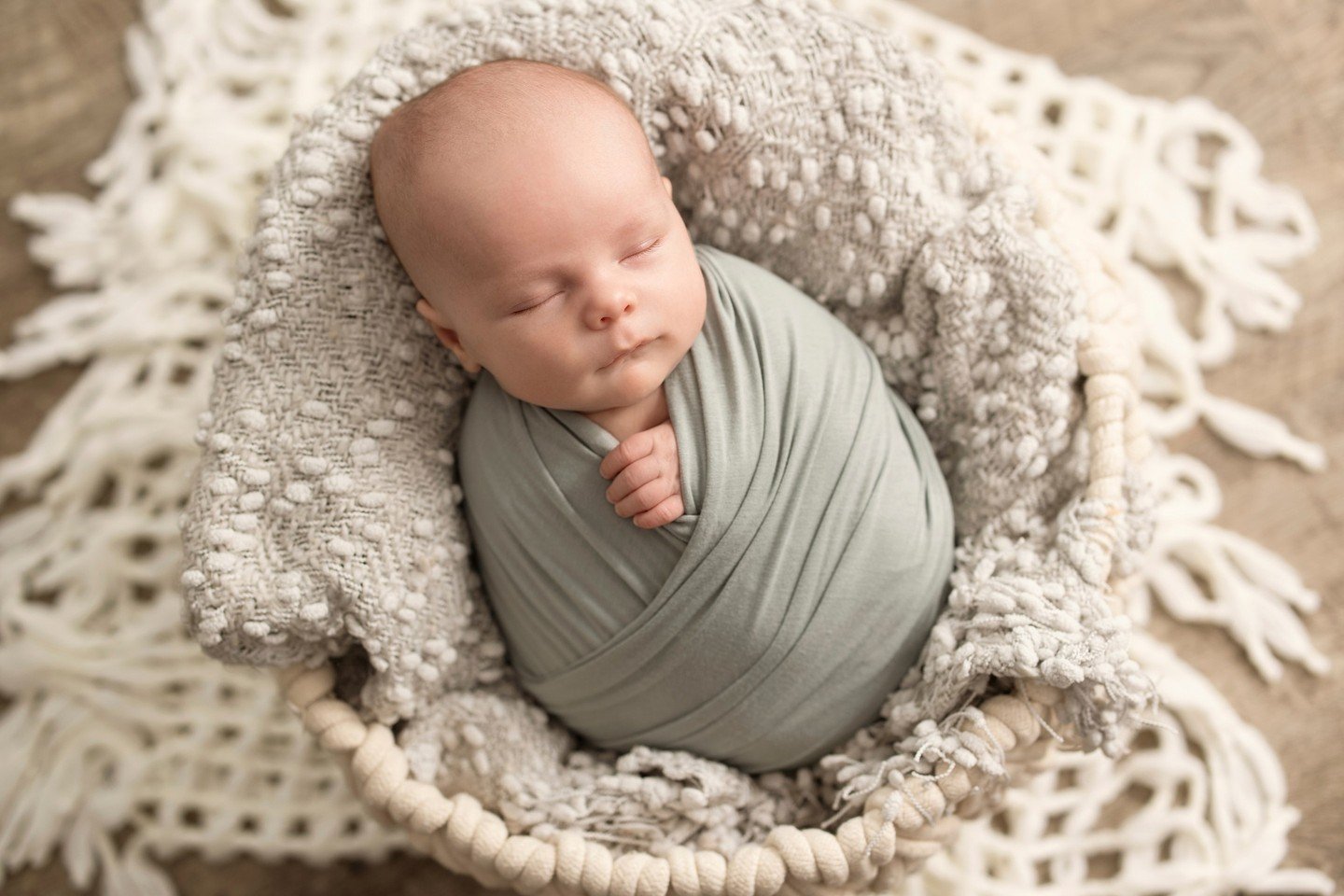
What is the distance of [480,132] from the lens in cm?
92

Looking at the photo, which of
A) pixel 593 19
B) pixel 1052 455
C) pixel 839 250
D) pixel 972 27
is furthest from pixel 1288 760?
pixel 593 19

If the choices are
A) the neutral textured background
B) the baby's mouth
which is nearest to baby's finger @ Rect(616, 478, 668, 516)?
the baby's mouth

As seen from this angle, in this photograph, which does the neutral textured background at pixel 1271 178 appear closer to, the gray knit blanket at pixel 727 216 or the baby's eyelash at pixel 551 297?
the gray knit blanket at pixel 727 216

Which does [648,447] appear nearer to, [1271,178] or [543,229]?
[543,229]

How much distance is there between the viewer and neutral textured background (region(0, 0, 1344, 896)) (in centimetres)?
134

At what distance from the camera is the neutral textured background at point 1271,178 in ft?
4.39

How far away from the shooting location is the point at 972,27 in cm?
150

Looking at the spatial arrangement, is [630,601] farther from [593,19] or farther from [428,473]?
[593,19]

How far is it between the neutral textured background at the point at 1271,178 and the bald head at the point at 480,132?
0.74 m

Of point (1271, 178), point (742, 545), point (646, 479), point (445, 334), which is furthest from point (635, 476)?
point (1271, 178)

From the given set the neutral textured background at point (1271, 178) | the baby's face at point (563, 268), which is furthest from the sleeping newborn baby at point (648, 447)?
the neutral textured background at point (1271, 178)

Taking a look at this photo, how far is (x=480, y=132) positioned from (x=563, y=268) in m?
0.13

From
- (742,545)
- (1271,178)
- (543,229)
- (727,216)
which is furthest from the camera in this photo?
(1271,178)

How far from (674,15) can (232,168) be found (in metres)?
0.68
